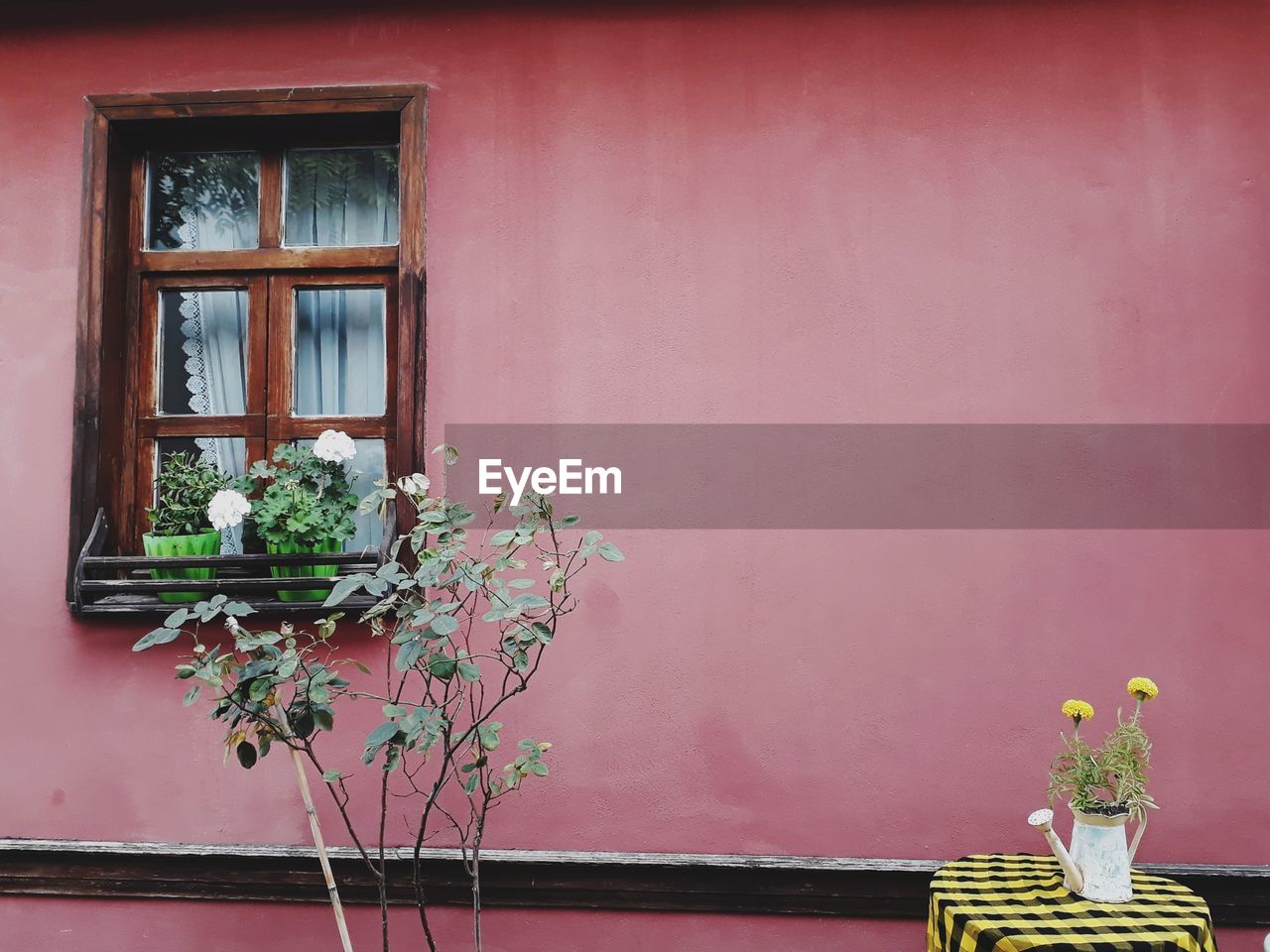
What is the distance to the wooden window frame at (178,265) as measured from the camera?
3.03 meters

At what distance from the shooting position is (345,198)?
10.7 feet

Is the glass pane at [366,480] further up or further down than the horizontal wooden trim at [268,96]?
further down

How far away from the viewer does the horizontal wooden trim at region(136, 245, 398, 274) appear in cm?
320

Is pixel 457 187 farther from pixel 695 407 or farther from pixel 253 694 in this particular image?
pixel 253 694

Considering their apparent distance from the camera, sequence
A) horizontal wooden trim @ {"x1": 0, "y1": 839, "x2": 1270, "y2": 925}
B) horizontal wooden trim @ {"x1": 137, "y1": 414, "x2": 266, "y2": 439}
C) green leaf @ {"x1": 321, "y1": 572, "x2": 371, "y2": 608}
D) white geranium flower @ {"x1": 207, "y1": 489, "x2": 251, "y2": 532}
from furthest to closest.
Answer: horizontal wooden trim @ {"x1": 137, "y1": 414, "x2": 266, "y2": 439}, white geranium flower @ {"x1": 207, "y1": 489, "x2": 251, "y2": 532}, horizontal wooden trim @ {"x1": 0, "y1": 839, "x2": 1270, "y2": 925}, green leaf @ {"x1": 321, "y1": 572, "x2": 371, "y2": 608}

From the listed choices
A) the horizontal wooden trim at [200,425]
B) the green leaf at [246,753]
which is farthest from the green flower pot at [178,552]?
the green leaf at [246,753]

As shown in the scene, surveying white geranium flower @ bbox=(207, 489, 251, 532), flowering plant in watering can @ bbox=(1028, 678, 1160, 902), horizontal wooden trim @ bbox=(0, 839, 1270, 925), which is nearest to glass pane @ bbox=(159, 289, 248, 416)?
white geranium flower @ bbox=(207, 489, 251, 532)

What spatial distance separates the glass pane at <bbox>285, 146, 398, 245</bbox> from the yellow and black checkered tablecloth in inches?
106

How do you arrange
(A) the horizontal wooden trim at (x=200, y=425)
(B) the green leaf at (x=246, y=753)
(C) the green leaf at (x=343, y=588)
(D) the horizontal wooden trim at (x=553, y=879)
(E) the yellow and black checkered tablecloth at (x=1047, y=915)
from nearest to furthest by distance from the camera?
1. (E) the yellow and black checkered tablecloth at (x=1047, y=915)
2. (C) the green leaf at (x=343, y=588)
3. (B) the green leaf at (x=246, y=753)
4. (D) the horizontal wooden trim at (x=553, y=879)
5. (A) the horizontal wooden trim at (x=200, y=425)

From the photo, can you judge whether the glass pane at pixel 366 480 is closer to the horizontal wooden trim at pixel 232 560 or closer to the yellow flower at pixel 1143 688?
the horizontal wooden trim at pixel 232 560

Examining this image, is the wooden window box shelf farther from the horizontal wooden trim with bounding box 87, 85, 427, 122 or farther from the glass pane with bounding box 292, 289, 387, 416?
the horizontal wooden trim with bounding box 87, 85, 427, 122

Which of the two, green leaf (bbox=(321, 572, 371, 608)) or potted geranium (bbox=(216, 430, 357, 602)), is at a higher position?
potted geranium (bbox=(216, 430, 357, 602))

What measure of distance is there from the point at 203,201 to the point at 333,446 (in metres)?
1.15

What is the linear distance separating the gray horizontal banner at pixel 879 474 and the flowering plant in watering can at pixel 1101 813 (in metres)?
0.69
